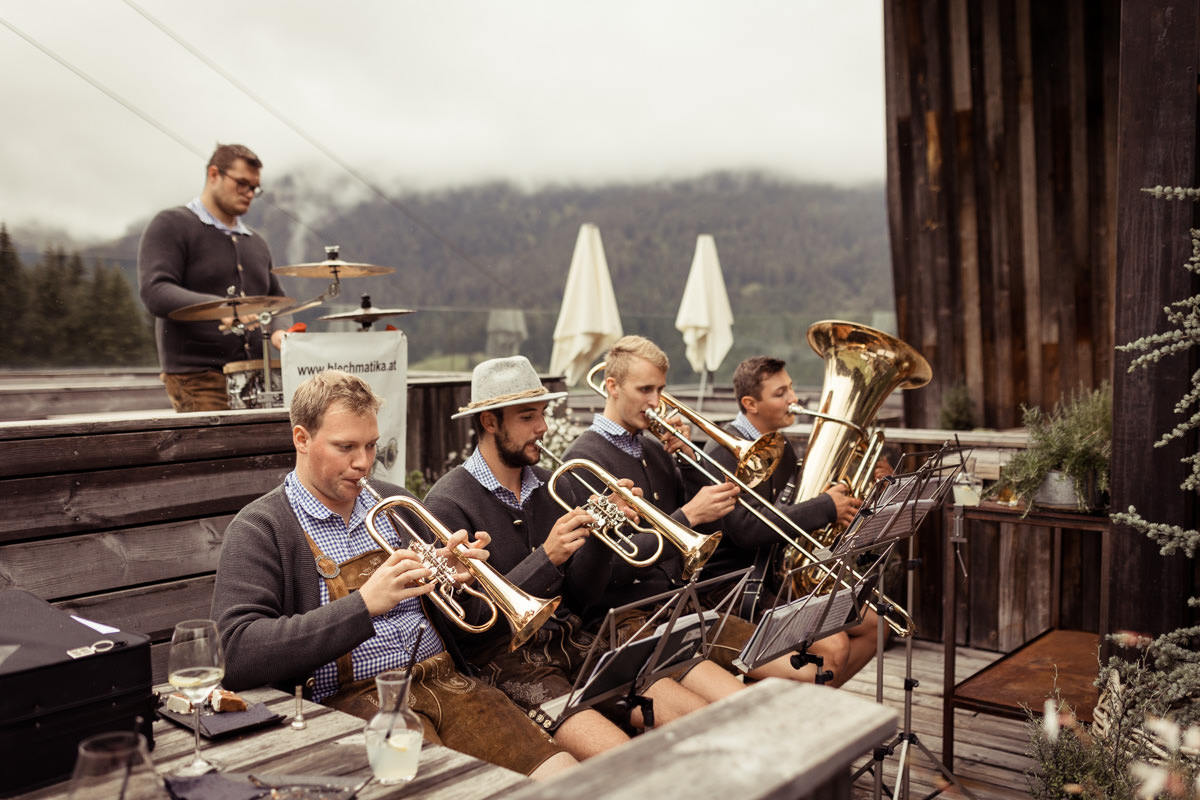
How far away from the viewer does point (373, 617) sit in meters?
2.38

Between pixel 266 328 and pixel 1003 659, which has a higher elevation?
pixel 266 328

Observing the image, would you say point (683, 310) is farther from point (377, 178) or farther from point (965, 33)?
point (377, 178)

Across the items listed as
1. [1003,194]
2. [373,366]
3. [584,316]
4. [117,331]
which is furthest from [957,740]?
[117,331]

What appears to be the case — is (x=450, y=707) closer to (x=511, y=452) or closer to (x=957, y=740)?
(x=511, y=452)

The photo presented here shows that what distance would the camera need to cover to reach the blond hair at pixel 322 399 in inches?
96.4

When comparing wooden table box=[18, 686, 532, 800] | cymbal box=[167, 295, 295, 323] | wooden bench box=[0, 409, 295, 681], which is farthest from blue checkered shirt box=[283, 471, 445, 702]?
cymbal box=[167, 295, 295, 323]

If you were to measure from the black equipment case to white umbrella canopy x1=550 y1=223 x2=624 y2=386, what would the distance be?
6496mm

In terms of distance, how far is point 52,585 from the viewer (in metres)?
3.09

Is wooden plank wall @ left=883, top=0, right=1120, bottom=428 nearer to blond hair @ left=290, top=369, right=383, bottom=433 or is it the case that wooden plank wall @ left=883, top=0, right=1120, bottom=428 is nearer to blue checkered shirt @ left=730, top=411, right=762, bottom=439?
blue checkered shirt @ left=730, top=411, right=762, bottom=439

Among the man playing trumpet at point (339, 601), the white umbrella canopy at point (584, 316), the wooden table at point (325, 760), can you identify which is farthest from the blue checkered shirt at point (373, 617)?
the white umbrella canopy at point (584, 316)

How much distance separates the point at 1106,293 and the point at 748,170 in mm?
29788

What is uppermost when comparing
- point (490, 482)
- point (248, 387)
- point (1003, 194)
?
point (1003, 194)

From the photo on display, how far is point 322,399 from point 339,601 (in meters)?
0.54

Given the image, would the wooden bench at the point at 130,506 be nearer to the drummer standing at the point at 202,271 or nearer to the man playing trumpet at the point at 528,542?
the drummer standing at the point at 202,271
